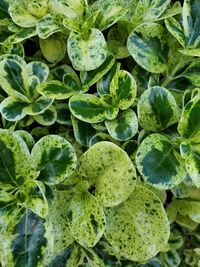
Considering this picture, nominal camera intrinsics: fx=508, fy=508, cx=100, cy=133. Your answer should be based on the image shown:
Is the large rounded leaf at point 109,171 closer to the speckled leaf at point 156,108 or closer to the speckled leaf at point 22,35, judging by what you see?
the speckled leaf at point 156,108

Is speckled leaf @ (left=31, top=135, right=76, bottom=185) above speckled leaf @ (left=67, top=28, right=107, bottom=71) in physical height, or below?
below

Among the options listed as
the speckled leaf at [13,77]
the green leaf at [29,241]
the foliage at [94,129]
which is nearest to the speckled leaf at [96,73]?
the foliage at [94,129]

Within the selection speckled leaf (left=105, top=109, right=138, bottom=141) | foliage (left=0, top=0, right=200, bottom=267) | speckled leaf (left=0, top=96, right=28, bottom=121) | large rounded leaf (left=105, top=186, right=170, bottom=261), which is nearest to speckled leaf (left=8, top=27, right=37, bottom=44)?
foliage (left=0, top=0, right=200, bottom=267)

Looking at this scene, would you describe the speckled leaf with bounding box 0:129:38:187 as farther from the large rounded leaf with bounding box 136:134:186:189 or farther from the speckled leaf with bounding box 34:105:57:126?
the large rounded leaf with bounding box 136:134:186:189

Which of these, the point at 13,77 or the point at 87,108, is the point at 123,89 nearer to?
the point at 87,108

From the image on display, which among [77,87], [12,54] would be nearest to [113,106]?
[77,87]

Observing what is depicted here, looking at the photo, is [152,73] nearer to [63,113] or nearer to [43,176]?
[63,113]

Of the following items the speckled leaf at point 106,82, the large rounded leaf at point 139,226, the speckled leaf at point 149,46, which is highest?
the speckled leaf at point 149,46
